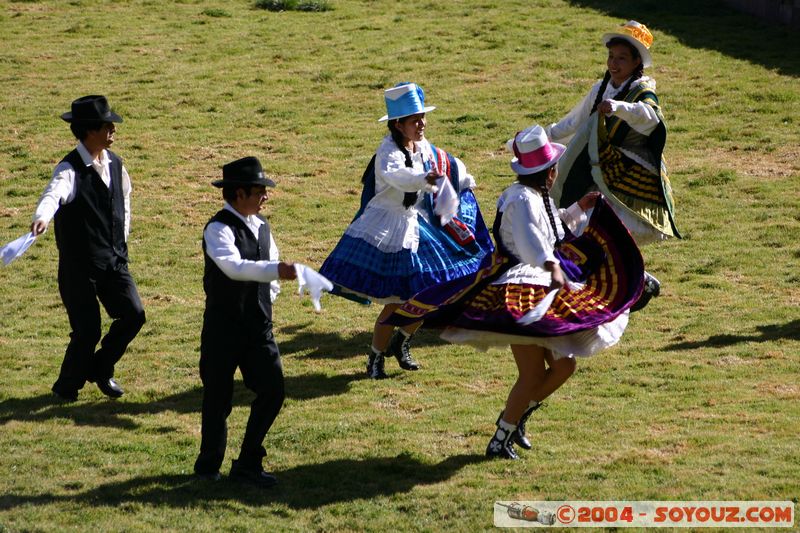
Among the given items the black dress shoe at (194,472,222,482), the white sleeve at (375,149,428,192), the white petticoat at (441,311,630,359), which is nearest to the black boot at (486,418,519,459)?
the white petticoat at (441,311,630,359)

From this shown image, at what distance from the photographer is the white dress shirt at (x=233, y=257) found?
6.18 m

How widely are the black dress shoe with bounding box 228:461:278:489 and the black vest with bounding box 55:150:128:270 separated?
2.10 meters

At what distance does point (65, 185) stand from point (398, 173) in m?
2.17

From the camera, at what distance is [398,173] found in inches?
333

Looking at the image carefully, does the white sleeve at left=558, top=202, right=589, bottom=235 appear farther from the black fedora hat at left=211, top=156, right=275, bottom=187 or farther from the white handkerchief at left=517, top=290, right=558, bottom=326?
the black fedora hat at left=211, top=156, right=275, bottom=187

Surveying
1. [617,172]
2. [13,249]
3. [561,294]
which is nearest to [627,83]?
[617,172]

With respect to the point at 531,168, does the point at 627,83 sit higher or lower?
higher

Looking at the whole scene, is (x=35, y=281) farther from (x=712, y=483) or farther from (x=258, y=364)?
(x=712, y=483)

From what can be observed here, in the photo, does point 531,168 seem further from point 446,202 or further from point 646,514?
point 646,514

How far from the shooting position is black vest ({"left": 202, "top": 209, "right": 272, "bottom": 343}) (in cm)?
661

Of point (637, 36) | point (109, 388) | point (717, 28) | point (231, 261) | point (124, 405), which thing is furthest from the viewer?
point (717, 28)

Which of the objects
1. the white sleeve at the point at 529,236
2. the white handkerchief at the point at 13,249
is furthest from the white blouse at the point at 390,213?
the white handkerchief at the point at 13,249

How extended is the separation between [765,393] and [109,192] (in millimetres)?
4529

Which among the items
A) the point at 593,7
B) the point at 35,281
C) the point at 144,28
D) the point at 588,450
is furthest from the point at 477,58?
the point at 588,450
